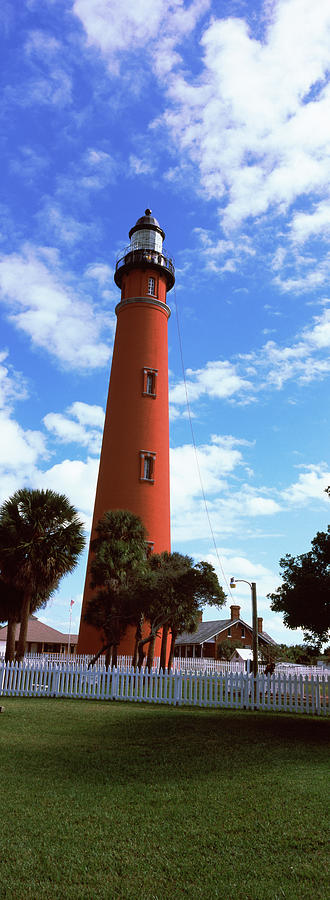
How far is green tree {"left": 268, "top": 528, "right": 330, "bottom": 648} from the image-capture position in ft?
46.3

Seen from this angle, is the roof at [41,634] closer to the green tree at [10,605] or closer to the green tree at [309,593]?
the green tree at [10,605]

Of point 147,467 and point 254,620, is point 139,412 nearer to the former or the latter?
point 147,467

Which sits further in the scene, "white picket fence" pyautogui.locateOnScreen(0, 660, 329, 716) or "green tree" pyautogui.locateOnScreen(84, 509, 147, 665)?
"green tree" pyautogui.locateOnScreen(84, 509, 147, 665)

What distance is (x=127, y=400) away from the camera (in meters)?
34.8

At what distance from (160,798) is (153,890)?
95.5 inches

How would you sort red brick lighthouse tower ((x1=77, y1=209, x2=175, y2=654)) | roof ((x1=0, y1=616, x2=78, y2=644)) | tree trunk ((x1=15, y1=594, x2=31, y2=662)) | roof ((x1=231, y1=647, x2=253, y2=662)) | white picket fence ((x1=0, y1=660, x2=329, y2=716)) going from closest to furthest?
white picket fence ((x1=0, y1=660, x2=329, y2=716)) → tree trunk ((x1=15, y1=594, x2=31, y2=662)) → red brick lighthouse tower ((x1=77, y1=209, x2=175, y2=654)) → roof ((x1=231, y1=647, x2=253, y2=662)) → roof ((x1=0, y1=616, x2=78, y2=644))

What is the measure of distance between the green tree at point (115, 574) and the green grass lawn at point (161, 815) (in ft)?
51.2

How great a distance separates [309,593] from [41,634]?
44244mm

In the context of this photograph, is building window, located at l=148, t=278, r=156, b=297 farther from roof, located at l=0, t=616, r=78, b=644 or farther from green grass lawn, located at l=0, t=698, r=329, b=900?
roof, located at l=0, t=616, r=78, b=644

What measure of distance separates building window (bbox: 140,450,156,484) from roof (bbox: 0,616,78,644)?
25.3 m

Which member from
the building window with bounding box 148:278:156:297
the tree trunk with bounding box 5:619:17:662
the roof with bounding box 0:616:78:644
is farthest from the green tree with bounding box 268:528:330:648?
the roof with bounding box 0:616:78:644

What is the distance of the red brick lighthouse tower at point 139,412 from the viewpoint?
33.4 m

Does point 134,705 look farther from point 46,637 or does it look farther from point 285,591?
point 46,637

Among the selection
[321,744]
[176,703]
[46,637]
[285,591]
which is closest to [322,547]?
[285,591]
